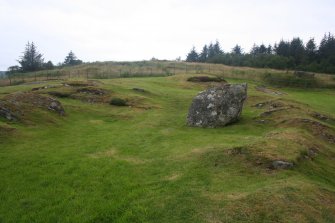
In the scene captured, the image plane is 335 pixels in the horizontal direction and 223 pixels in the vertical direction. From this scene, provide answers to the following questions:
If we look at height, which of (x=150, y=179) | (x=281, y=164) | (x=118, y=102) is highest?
(x=118, y=102)

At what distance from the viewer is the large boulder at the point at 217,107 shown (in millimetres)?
37188

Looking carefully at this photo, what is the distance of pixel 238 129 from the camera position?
3462cm

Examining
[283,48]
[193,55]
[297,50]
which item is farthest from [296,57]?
[193,55]

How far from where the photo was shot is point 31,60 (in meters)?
132

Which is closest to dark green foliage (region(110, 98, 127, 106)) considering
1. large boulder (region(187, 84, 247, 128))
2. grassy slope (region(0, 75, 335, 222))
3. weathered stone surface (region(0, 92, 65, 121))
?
weathered stone surface (region(0, 92, 65, 121))

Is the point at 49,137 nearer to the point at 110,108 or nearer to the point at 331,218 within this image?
the point at 110,108

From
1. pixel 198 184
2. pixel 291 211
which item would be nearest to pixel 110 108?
pixel 198 184

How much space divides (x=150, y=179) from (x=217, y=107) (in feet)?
63.5

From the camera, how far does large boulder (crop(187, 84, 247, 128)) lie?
122ft

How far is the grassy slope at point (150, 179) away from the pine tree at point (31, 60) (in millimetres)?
99742

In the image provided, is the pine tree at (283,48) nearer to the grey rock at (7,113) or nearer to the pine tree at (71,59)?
the pine tree at (71,59)

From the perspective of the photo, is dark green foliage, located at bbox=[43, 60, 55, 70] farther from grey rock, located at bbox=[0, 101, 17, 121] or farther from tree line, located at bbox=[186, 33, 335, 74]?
grey rock, located at bbox=[0, 101, 17, 121]

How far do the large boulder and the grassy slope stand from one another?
3038mm

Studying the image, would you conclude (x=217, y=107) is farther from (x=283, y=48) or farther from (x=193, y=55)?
(x=193, y=55)
